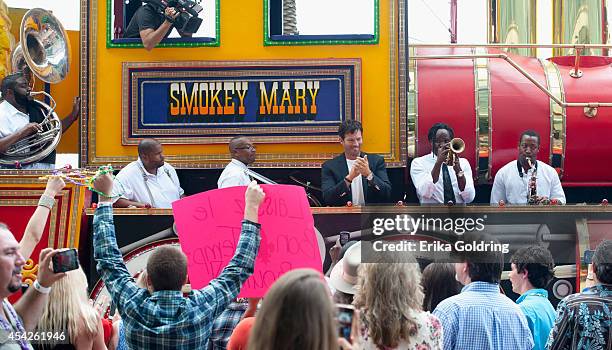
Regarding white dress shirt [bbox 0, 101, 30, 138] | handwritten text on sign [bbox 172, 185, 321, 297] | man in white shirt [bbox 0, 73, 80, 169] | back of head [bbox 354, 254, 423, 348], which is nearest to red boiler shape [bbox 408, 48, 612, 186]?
man in white shirt [bbox 0, 73, 80, 169]

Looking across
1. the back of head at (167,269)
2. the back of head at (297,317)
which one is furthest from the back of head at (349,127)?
the back of head at (297,317)

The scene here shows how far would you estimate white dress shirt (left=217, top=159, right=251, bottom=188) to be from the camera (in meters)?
7.88

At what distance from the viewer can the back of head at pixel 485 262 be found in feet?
18.7

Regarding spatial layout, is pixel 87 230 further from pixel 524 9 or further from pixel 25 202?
pixel 524 9

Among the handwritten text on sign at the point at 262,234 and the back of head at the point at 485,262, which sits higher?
the handwritten text on sign at the point at 262,234

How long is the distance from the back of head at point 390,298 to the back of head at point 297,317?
1428 mm

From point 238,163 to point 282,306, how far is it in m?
4.71

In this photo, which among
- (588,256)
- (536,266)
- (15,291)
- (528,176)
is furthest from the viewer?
(528,176)

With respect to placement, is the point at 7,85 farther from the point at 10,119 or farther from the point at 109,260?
the point at 109,260

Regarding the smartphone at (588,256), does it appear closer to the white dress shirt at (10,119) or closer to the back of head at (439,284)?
the back of head at (439,284)

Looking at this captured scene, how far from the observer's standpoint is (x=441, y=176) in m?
8.43

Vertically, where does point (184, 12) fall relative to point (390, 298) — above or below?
above

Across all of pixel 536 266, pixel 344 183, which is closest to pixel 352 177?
pixel 344 183

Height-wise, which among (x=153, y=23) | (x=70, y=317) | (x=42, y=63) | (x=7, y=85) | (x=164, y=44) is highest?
(x=153, y=23)
